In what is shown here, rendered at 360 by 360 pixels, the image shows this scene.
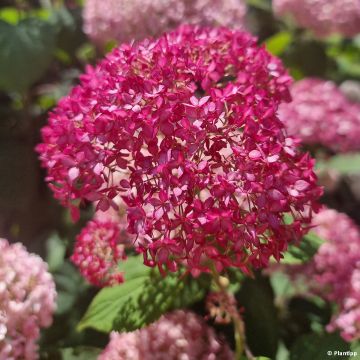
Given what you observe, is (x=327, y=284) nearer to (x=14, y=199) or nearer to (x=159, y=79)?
(x=159, y=79)

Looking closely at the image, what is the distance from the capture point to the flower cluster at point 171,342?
0.83m

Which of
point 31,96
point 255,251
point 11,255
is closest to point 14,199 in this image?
point 31,96

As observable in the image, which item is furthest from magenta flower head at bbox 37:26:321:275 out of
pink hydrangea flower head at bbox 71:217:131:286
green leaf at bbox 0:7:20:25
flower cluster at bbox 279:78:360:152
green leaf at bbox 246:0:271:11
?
green leaf at bbox 246:0:271:11

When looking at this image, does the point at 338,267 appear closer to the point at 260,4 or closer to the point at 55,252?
the point at 55,252

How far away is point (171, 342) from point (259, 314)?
227 mm

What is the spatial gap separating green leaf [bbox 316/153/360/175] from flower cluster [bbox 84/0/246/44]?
1.33 feet

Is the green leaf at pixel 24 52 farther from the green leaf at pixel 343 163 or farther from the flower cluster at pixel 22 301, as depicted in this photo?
the green leaf at pixel 343 163

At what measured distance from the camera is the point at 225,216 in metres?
0.64

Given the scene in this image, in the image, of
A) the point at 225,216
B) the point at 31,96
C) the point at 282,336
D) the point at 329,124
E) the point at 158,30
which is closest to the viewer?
the point at 225,216

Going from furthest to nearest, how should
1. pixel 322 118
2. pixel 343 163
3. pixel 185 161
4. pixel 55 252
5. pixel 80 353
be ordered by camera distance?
pixel 343 163, pixel 322 118, pixel 55 252, pixel 80 353, pixel 185 161

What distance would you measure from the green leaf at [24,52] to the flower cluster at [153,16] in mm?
125

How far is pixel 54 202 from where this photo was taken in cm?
132

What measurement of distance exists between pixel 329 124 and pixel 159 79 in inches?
27.2

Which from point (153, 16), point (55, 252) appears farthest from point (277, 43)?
point (55, 252)
